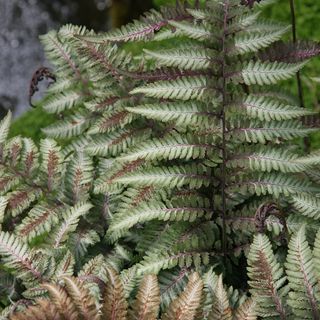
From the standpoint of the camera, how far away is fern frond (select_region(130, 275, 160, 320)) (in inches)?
51.0

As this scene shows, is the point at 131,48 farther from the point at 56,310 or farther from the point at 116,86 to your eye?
the point at 56,310

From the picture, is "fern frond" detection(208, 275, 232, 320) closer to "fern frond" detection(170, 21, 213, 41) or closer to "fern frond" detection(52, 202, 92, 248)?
"fern frond" detection(52, 202, 92, 248)

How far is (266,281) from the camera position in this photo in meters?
1.49

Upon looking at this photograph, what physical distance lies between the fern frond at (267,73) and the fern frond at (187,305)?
24.1 inches

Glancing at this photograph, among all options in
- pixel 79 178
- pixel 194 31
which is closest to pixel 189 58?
pixel 194 31

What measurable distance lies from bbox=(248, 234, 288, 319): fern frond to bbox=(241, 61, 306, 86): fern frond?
0.44 metres

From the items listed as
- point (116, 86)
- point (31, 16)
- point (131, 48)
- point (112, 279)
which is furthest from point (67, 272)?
point (31, 16)

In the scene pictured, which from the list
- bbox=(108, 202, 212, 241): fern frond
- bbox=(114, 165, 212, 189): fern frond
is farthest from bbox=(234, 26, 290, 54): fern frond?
bbox=(108, 202, 212, 241): fern frond

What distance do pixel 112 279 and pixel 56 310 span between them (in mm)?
165

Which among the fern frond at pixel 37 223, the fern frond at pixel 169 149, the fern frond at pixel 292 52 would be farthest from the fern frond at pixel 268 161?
the fern frond at pixel 37 223

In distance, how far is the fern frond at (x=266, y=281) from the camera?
1491 mm

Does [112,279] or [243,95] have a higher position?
[243,95]

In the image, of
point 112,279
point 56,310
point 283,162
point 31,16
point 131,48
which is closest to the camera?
point 56,310

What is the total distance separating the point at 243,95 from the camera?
66.0 inches
